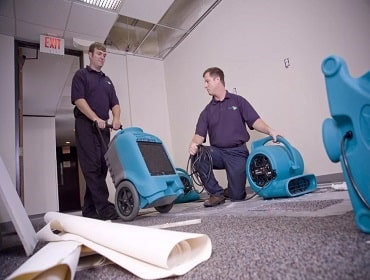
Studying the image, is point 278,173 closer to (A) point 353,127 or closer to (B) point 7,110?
(A) point 353,127

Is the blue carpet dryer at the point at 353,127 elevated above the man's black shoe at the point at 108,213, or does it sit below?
above

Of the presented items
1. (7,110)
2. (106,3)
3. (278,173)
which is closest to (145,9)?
(106,3)

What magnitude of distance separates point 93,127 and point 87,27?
1.73m

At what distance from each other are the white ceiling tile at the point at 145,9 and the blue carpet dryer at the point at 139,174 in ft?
6.16

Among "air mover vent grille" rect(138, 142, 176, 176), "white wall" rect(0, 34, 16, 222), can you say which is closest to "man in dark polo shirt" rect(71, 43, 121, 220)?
"air mover vent grille" rect(138, 142, 176, 176)

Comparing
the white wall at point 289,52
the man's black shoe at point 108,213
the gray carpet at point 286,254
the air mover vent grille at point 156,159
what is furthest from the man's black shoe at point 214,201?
the gray carpet at point 286,254

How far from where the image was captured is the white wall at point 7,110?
250 centimetres

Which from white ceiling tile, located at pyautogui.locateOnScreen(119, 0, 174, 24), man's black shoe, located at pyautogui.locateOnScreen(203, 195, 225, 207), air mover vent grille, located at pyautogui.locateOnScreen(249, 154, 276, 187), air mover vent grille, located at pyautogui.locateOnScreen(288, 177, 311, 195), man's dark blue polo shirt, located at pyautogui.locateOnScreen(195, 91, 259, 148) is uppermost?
white ceiling tile, located at pyautogui.locateOnScreen(119, 0, 174, 24)

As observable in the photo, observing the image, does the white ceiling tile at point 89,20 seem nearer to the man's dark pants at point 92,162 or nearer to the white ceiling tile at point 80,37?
the white ceiling tile at point 80,37

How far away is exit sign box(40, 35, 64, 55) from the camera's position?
9.21 feet

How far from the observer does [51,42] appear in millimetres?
2857

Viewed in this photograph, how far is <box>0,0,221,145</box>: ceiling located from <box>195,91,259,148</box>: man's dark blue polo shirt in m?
1.49

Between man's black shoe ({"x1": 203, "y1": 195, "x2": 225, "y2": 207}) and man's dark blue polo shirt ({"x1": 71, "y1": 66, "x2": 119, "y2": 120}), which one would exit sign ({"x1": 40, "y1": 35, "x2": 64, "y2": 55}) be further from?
man's black shoe ({"x1": 203, "y1": 195, "x2": 225, "y2": 207})

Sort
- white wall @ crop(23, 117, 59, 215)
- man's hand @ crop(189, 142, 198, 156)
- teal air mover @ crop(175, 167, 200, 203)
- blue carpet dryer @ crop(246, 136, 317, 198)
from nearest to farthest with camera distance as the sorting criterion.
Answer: blue carpet dryer @ crop(246, 136, 317, 198) < man's hand @ crop(189, 142, 198, 156) < teal air mover @ crop(175, 167, 200, 203) < white wall @ crop(23, 117, 59, 215)
